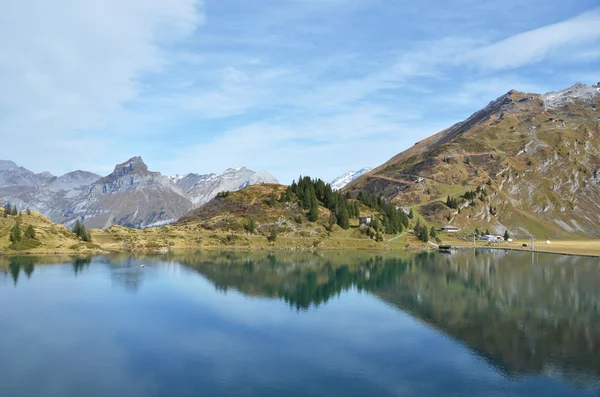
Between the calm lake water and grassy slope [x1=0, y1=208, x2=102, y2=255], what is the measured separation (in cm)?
3989

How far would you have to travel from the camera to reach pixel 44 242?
171125 mm

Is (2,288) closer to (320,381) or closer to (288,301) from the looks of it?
(288,301)

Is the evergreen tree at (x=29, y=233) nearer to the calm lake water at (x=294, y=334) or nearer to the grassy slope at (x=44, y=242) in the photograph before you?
the grassy slope at (x=44, y=242)

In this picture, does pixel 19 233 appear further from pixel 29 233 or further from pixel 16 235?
pixel 29 233

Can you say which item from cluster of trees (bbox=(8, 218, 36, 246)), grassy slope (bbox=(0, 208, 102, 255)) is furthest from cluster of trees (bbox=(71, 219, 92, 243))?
cluster of trees (bbox=(8, 218, 36, 246))

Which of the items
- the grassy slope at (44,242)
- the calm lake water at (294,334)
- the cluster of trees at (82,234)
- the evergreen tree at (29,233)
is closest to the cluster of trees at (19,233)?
the evergreen tree at (29,233)

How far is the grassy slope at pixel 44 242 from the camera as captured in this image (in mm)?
163000

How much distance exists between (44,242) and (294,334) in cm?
14338

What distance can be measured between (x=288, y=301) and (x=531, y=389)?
53342 millimetres

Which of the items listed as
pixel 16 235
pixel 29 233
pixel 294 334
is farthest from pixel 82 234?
pixel 294 334

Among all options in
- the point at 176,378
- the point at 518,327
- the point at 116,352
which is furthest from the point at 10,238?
the point at 518,327

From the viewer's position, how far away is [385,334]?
65750 millimetres

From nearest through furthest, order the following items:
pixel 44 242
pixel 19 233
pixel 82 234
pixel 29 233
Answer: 1. pixel 19 233
2. pixel 29 233
3. pixel 44 242
4. pixel 82 234

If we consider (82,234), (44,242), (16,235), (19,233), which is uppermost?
(19,233)
